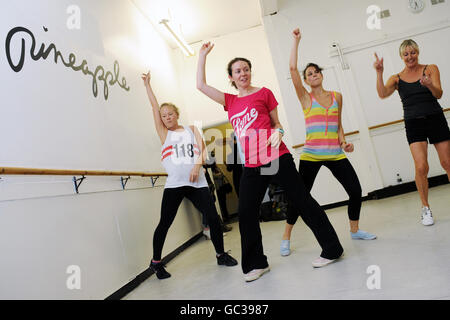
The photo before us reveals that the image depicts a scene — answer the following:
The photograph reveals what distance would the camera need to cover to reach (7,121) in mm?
1824

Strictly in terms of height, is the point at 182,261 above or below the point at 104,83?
below

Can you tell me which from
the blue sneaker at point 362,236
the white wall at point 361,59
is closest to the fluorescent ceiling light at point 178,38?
the white wall at point 361,59

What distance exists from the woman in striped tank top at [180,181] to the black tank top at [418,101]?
5.76 ft

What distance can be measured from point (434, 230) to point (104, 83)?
2.89 metres

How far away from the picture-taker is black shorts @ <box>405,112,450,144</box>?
2734 millimetres

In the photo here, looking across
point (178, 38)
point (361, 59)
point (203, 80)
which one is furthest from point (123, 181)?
point (361, 59)

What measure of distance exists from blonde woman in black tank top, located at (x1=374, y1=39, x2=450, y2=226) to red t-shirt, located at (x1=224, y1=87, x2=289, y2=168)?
1234 millimetres

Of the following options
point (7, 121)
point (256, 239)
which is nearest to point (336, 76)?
point (256, 239)

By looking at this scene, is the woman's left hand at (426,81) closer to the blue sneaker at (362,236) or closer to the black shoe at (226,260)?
the blue sneaker at (362,236)

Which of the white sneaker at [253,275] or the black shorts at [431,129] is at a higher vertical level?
the black shorts at [431,129]

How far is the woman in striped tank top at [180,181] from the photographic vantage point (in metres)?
2.87

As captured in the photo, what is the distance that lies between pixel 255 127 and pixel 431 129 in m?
1.54

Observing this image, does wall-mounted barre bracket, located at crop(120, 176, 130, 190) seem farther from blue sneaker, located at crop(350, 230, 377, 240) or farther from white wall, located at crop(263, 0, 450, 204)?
white wall, located at crop(263, 0, 450, 204)
